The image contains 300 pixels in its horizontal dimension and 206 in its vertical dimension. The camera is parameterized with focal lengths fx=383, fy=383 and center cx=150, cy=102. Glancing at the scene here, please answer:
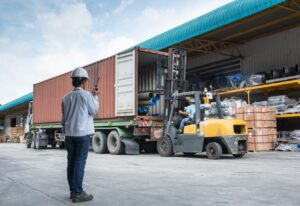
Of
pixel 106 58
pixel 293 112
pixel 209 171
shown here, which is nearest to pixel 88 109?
pixel 209 171

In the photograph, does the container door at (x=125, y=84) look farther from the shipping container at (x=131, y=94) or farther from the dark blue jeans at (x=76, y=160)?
the dark blue jeans at (x=76, y=160)

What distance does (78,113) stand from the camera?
4.89 meters

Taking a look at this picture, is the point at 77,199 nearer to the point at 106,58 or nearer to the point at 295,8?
the point at 106,58

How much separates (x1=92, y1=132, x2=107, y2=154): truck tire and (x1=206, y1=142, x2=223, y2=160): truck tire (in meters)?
5.11

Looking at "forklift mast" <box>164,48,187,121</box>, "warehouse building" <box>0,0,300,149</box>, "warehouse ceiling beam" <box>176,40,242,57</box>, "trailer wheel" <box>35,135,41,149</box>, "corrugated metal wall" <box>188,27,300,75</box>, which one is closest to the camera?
"forklift mast" <box>164,48,187,121</box>

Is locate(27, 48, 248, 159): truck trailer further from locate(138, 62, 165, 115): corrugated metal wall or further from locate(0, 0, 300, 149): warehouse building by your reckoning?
locate(0, 0, 300, 149): warehouse building

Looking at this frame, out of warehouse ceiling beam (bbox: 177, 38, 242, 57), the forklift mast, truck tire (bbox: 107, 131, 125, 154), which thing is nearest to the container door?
truck tire (bbox: 107, 131, 125, 154)

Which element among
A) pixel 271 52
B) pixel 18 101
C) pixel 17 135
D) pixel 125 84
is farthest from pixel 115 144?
pixel 17 135

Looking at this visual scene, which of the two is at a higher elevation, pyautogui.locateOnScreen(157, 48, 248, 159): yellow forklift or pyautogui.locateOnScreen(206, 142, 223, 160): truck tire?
pyautogui.locateOnScreen(157, 48, 248, 159): yellow forklift

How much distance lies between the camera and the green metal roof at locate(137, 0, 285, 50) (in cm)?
1469

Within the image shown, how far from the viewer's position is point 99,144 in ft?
50.6

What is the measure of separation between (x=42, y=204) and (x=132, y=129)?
9636mm

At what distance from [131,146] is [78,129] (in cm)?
917

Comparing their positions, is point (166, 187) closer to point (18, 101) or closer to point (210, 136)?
point (210, 136)
